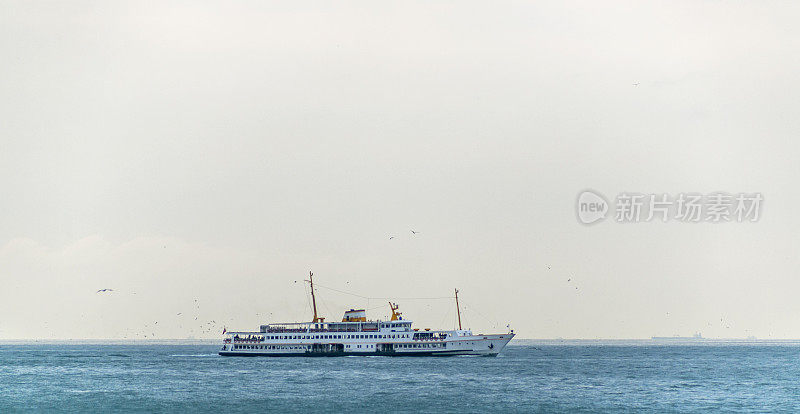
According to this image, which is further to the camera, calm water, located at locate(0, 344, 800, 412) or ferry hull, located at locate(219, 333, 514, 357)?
ferry hull, located at locate(219, 333, 514, 357)

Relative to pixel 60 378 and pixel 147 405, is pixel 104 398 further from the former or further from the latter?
pixel 60 378

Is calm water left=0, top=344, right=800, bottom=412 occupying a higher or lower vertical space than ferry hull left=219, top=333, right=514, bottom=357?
lower

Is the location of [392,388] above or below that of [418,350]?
below

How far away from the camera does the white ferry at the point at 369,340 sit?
12525cm

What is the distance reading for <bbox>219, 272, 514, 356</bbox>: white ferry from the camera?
411 ft

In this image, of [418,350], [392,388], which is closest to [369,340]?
[418,350]

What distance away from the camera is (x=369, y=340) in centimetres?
12688

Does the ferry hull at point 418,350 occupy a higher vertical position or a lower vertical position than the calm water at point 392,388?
higher

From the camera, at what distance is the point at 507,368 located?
376ft

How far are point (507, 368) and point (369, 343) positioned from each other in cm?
2267

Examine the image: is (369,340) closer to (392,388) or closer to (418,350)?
(418,350)

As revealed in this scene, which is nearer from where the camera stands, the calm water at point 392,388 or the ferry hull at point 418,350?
the calm water at point 392,388

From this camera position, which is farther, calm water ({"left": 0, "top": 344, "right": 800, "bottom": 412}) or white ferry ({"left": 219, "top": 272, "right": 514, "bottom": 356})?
white ferry ({"left": 219, "top": 272, "right": 514, "bottom": 356})

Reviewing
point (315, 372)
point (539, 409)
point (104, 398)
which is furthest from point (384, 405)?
point (315, 372)
